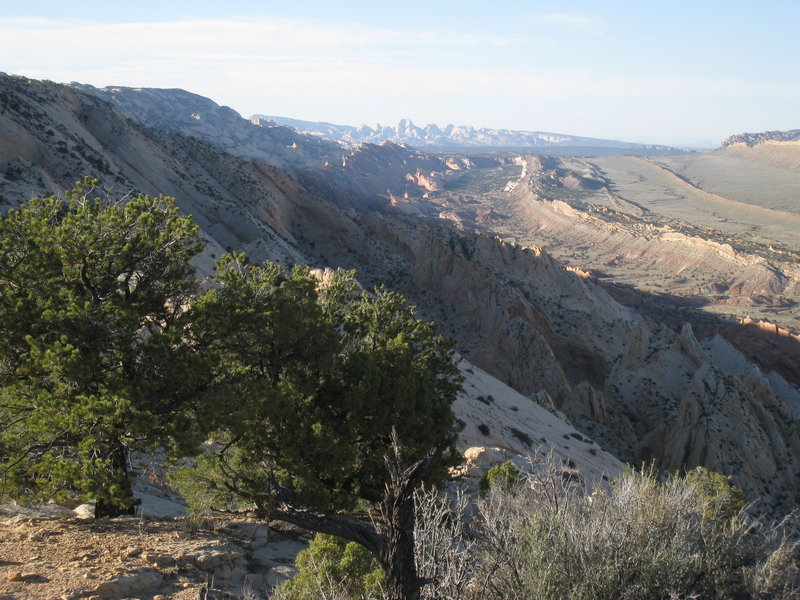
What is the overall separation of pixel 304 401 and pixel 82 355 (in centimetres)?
420

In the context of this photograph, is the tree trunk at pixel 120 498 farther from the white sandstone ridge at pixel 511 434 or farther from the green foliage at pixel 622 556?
the white sandstone ridge at pixel 511 434

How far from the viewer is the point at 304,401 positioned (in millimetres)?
11836

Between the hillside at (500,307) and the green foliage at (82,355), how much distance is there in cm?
1367

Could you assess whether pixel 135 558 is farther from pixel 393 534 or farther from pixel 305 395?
pixel 305 395

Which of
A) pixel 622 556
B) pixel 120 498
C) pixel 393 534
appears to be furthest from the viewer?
pixel 120 498

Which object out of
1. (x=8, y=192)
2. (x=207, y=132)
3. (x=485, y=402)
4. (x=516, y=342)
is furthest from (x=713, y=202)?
(x=8, y=192)

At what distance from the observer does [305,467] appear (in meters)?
11.2

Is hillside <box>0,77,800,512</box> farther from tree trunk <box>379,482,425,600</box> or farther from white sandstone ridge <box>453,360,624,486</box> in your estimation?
tree trunk <box>379,482,425,600</box>

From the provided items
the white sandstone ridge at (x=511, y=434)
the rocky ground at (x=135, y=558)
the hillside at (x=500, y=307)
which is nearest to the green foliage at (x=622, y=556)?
the rocky ground at (x=135, y=558)

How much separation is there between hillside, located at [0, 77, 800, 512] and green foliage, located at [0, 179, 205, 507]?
44.9 ft

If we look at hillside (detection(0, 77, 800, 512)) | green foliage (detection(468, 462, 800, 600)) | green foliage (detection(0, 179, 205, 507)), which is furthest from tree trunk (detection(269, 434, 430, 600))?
hillside (detection(0, 77, 800, 512))

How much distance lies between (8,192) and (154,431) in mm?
19996

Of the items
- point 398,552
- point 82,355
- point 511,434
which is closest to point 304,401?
point 82,355

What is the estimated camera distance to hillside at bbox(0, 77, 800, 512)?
1075 inches
